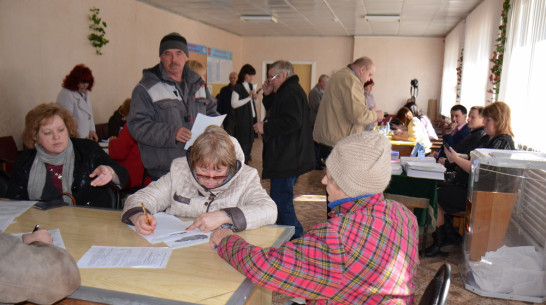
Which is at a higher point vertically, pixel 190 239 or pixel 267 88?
pixel 267 88

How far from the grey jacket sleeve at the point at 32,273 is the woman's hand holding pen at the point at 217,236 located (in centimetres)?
55

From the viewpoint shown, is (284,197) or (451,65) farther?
(451,65)

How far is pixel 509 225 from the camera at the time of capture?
281cm

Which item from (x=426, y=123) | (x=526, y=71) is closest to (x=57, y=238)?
(x=526, y=71)

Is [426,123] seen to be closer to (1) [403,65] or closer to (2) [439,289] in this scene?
(2) [439,289]

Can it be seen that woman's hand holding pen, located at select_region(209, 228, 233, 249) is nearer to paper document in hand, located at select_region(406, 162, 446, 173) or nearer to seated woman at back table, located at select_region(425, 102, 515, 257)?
paper document in hand, located at select_region(406, 162, 446, 173)

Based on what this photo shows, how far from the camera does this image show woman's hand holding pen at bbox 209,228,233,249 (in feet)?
5.25

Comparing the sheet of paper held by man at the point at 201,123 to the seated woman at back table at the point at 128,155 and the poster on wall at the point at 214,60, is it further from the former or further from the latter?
the poster on wall at the point at 214,60

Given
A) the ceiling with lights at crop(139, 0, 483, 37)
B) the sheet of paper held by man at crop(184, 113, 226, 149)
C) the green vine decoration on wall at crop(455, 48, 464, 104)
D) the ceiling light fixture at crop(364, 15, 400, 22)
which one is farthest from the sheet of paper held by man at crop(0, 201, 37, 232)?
the green vine decoration on wall at crop(455, 48, 464, 104)

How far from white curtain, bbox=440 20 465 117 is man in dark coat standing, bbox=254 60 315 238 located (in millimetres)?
6762

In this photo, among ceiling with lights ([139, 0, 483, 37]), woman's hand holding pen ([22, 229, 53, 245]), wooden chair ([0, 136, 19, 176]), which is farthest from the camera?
ceiling with lights ([139, 0, 483, 37])

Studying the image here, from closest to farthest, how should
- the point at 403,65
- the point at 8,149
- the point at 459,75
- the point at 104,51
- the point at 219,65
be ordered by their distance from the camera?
the point at 8,149
the point at 104,51
the point at 459,75
the point at 219,65
the point at 403,65

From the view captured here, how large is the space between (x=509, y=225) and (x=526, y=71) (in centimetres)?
223

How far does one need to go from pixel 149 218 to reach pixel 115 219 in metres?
0.26
